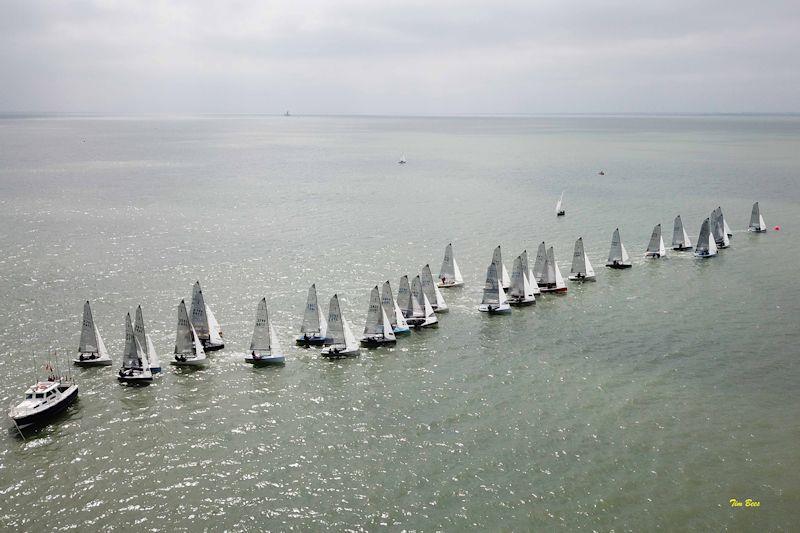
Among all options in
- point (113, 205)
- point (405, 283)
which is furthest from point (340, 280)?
point (113, 205)

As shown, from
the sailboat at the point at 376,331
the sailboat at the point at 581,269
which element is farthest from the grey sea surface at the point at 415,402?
the sailboat at the point at 581,269

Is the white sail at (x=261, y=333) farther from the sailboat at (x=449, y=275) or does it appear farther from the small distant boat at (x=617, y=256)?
the small distant boat at (x=617, y=256)

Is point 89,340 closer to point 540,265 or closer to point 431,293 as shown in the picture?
point 431,293

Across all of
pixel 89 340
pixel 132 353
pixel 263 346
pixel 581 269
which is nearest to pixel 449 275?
pixel 581 269

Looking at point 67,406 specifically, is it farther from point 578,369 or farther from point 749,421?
point 749,421

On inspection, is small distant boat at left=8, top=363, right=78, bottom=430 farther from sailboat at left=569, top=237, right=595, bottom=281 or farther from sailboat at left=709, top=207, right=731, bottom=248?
sailboat at left=709, top=207, right=731, bottom=248
